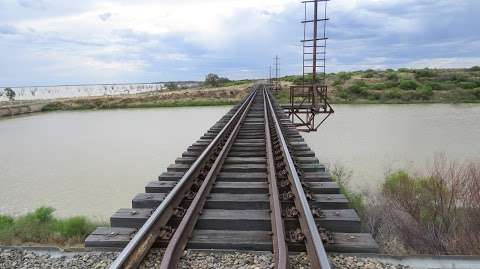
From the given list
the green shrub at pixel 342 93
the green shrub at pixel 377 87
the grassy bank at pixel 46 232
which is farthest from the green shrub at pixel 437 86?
the grassy bank at pixel 46 232

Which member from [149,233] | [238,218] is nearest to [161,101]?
[238,218]

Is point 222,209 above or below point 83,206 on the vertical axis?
above

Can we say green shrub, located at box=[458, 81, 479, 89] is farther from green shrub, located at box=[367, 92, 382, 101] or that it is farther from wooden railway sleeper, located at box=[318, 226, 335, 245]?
wooden railway sleeper, located at box=[318, 226, 335, 245]

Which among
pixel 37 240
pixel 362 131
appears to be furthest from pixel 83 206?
pixel 362 131

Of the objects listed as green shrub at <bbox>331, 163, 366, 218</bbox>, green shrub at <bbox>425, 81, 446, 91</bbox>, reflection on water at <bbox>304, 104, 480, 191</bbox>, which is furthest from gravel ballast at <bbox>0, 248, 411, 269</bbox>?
green shrub at <bbox>425, 81, 446, 91</bbox>

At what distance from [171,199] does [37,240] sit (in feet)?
13.0

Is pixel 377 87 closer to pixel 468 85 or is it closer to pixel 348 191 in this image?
pixel 468 85

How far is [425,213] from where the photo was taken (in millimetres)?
11203

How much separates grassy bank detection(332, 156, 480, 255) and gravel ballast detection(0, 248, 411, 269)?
11.3 feet

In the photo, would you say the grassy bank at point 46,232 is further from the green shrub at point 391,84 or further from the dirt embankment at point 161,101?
the green shrub at point 391,84

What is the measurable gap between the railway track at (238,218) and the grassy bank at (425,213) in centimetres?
A: 263

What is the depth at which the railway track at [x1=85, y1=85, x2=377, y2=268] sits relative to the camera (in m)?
3.07

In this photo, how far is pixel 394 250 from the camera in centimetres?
629

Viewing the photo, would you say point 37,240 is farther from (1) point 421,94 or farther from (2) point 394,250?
(1) point 421,94
